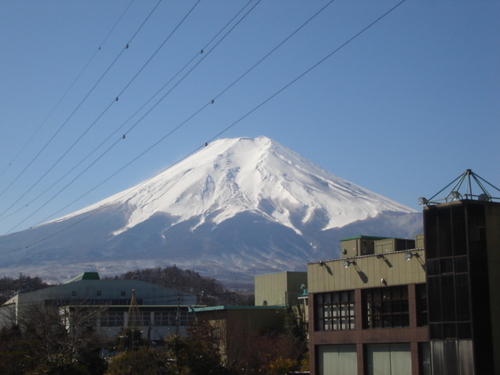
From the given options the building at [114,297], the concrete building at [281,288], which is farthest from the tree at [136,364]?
the building at [114,297]

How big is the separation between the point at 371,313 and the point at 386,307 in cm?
101

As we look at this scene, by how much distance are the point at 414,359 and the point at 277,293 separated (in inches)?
1397

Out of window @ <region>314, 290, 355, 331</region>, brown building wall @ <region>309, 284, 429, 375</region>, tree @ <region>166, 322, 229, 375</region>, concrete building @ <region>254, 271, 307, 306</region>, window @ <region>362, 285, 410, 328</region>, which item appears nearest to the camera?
brown building wall @ <region>309, 284, 429, 375</region>

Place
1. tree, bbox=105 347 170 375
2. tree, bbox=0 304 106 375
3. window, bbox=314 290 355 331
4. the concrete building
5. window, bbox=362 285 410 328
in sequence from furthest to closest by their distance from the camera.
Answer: the concrete building
tree, bbox=105 347 170 375
window, bbox=314 290 355 331
window, bbox=362 285 410 328
tree, bbox=0 304 106 375

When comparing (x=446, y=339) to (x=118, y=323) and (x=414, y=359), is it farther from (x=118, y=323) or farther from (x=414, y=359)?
(x=118, y=323)

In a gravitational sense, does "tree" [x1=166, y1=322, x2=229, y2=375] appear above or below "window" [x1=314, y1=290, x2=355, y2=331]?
below

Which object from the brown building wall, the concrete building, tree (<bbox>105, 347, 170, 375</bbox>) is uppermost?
the concrete building

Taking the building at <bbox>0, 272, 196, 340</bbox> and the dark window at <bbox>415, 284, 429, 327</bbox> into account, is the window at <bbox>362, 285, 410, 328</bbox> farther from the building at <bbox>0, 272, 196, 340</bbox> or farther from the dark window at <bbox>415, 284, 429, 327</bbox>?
the building at <bbox>0, 272, 196, 340</bbox>

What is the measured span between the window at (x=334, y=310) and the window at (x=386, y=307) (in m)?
1.03

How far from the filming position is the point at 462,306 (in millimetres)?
30484

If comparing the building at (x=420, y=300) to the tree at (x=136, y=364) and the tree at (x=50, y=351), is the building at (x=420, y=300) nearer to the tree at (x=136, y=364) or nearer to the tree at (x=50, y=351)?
the tree at (x=136, y=364)

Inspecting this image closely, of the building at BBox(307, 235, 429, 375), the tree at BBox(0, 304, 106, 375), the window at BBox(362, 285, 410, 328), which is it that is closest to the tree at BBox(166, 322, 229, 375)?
the tree at BBox(0, 304, 106, 375)

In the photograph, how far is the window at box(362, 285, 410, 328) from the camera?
118 ft

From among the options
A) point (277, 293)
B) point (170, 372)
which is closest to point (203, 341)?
point (170, 372)
